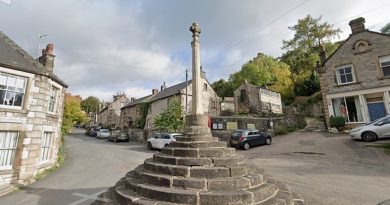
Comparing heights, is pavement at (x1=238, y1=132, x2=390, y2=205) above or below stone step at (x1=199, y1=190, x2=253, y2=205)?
below

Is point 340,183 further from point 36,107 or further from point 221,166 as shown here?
point 36,107

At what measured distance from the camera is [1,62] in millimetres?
9484

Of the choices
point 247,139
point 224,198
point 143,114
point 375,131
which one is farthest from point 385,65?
point 143,114

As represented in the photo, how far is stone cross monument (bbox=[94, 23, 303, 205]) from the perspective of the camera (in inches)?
149

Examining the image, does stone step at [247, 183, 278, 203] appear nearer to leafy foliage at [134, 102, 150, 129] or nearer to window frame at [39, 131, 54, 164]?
window frame at [39, 131, 54, 164]

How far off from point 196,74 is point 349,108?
61.7ft

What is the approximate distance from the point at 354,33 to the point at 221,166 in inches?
824

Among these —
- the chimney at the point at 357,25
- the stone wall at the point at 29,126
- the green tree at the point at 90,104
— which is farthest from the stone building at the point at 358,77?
the green tree at the point at 90,104

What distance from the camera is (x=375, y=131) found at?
505 inches

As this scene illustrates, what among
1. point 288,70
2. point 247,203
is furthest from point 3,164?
point 288,70

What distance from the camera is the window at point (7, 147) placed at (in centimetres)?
930

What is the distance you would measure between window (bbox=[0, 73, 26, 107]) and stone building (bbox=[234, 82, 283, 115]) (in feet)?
89.7

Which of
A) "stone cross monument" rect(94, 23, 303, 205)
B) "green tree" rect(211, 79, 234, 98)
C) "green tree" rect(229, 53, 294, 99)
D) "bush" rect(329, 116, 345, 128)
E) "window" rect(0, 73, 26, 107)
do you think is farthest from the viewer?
"green tree" rect(211, 79, 234, 98)

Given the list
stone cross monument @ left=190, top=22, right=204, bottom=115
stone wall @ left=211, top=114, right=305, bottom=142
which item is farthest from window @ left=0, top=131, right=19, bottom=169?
stone wall @ left=211, top=114, right=305, bottom=142
